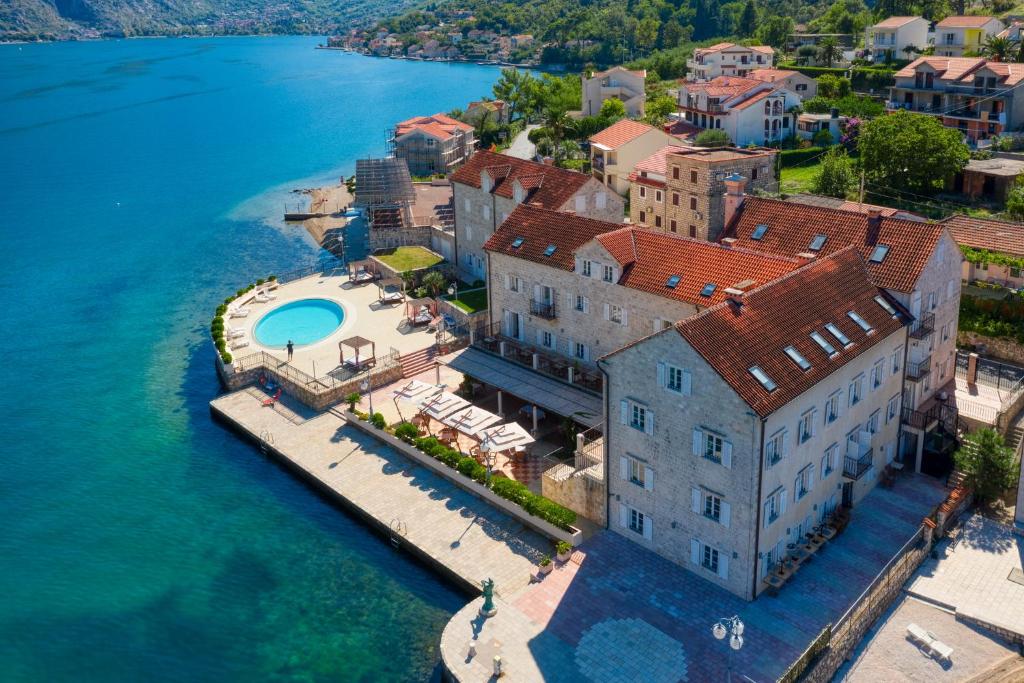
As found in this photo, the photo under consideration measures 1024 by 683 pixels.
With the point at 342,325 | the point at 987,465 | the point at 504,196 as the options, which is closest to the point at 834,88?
the point at 504,196

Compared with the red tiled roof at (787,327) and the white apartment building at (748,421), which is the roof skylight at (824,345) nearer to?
the white apartment building at (748,421)

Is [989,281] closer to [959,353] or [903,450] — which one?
[959,353]

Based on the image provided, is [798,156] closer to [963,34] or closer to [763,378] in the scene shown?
[963,34]

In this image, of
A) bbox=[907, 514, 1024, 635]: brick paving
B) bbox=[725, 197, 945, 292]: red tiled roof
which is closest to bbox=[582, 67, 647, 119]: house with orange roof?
bbox=[725, 197, 945, 292]: red tiled roof

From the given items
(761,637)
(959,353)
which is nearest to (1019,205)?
(959,353)

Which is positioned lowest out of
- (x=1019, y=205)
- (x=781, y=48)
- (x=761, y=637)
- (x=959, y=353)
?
(x=761, y=637)

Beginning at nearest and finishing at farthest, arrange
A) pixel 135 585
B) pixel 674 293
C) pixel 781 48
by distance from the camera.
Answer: pixel 135 585, pixel 674 293, pixel 781 48
